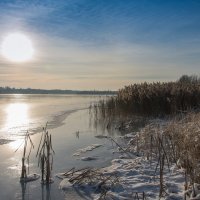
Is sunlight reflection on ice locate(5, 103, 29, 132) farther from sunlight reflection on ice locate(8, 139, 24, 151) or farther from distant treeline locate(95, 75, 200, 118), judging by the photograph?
distant treeline locate(95, 75, 200, 118)

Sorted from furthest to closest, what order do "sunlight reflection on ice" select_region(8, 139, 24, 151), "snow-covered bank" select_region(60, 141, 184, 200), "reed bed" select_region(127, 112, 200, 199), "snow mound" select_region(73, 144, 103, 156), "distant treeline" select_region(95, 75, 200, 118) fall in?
"distant treeline" select_region(95, 75, 200, 118) → "sunlight reflection on ice" select_region(8, 139, 24, 151) → "snow mound" select_region(73, 144, 103, 156) → "snow-covered bank" select_region(60, 141, 184, 200) → "reed bed" select_region(127, 112, 200, 199)

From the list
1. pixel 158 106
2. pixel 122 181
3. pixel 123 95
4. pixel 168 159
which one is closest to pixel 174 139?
pixel 168 159

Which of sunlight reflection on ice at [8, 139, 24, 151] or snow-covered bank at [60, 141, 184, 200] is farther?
sunlight reflection on ice at [8, 139, 24, 151]

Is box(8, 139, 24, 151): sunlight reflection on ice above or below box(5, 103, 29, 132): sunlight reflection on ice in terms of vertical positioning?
below

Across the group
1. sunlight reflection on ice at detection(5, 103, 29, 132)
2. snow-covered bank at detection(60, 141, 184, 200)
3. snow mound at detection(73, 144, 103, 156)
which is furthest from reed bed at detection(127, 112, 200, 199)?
sunlight reflection on ice at detection(5, 103, 29, 132)

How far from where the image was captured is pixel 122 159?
798 cm

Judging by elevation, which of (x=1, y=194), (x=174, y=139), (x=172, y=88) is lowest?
(x=1, y=194)

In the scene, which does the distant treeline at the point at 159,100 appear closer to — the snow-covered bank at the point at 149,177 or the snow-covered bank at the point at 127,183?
the snow-covered bank at the point at 149,177

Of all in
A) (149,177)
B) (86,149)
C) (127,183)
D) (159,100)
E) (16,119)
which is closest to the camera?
(127,183)

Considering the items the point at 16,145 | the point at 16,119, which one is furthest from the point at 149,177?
the point at 16,119

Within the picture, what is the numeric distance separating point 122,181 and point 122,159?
1.92 metres

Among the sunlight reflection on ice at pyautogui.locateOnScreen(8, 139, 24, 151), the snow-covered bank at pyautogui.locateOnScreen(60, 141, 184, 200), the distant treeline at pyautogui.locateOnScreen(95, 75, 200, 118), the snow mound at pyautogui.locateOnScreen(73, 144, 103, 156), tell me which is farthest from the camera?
the distant treeline at pyautogui.locateOnScreen(95, 75, 200, 118)

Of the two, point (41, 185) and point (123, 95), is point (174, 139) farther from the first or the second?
point (123, 95)

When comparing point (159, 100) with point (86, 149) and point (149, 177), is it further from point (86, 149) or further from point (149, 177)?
point (149, 177)
